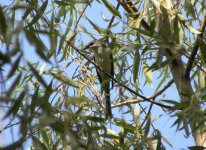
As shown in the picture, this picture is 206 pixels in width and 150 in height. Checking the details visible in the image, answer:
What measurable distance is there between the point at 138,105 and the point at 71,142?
1.04 m

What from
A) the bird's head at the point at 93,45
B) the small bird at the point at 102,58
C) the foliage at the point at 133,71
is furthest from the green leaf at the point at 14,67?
the bird's head at the point at 93,45

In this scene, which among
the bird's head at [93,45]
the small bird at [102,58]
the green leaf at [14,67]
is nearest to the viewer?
the green leaf at [14,67]

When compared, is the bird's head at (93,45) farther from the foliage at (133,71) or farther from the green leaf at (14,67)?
the green leaf at (14,67)

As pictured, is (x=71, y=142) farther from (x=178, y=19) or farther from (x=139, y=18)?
(x=139, y=18)

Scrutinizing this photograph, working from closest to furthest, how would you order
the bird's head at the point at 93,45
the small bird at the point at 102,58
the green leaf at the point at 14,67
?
the green leaf at the point at 14,67 < the small bird at the point at 102,58 < the bird's head at the point at 93,45

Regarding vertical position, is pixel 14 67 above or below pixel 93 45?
below

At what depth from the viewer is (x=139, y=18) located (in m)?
1.70

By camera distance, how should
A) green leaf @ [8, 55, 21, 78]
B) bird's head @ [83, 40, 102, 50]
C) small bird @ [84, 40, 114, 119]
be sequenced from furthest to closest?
bird's head @ [83, 40, 102, 50] → small bird @ [84, 40, 114, 119] → green leaf @ [8, 55, 21, 78]

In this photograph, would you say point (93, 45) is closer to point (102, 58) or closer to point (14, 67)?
point (102, 58)

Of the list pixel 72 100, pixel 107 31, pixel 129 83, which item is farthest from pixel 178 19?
pixel 72 100

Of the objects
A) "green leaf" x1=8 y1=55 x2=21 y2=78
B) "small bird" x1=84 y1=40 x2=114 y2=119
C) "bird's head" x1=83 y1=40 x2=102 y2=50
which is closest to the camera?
"green leaf" x1=8 y1=55 x2=21 y2=78

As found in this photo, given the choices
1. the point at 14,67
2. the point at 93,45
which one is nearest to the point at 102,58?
the point at 93,45

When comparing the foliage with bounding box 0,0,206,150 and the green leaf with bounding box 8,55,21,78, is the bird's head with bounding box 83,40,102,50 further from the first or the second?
the green leaf with bounding box 8,55,21,78

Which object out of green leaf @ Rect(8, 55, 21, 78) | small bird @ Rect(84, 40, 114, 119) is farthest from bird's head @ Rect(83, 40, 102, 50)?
green leaf @ Rect(8, 55, 21, 78)
